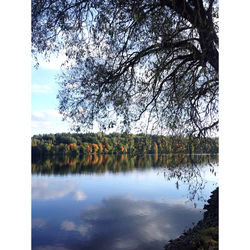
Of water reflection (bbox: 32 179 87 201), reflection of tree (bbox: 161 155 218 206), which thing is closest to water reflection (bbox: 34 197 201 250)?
water reflection (bbox: 32 179 87 201)

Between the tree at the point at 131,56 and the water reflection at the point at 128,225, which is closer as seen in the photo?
the tree at the point at 131,56

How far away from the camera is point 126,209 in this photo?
14578 mm

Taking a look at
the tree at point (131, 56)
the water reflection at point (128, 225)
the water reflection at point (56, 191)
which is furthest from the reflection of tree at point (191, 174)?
the water reflection at point (56, 191)

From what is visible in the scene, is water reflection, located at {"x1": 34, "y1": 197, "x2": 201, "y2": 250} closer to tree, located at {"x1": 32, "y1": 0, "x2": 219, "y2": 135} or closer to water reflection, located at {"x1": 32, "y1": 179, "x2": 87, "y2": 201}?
water reflection, located at {"x1": 32, "y1": 179, "x2": 87, "y2": 201}

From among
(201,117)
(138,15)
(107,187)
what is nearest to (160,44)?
(138,15)

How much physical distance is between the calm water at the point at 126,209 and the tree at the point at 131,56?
2.74ft

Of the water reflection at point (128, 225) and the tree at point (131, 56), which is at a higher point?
the tree at point (131, 56)

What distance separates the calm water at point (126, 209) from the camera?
168 inches

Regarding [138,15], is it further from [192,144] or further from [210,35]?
[192,144]

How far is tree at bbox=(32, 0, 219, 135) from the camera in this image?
3299mm

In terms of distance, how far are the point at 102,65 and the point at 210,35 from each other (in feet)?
5.87

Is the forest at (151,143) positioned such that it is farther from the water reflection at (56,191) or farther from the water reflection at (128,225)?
the water reflection at (56,191)
